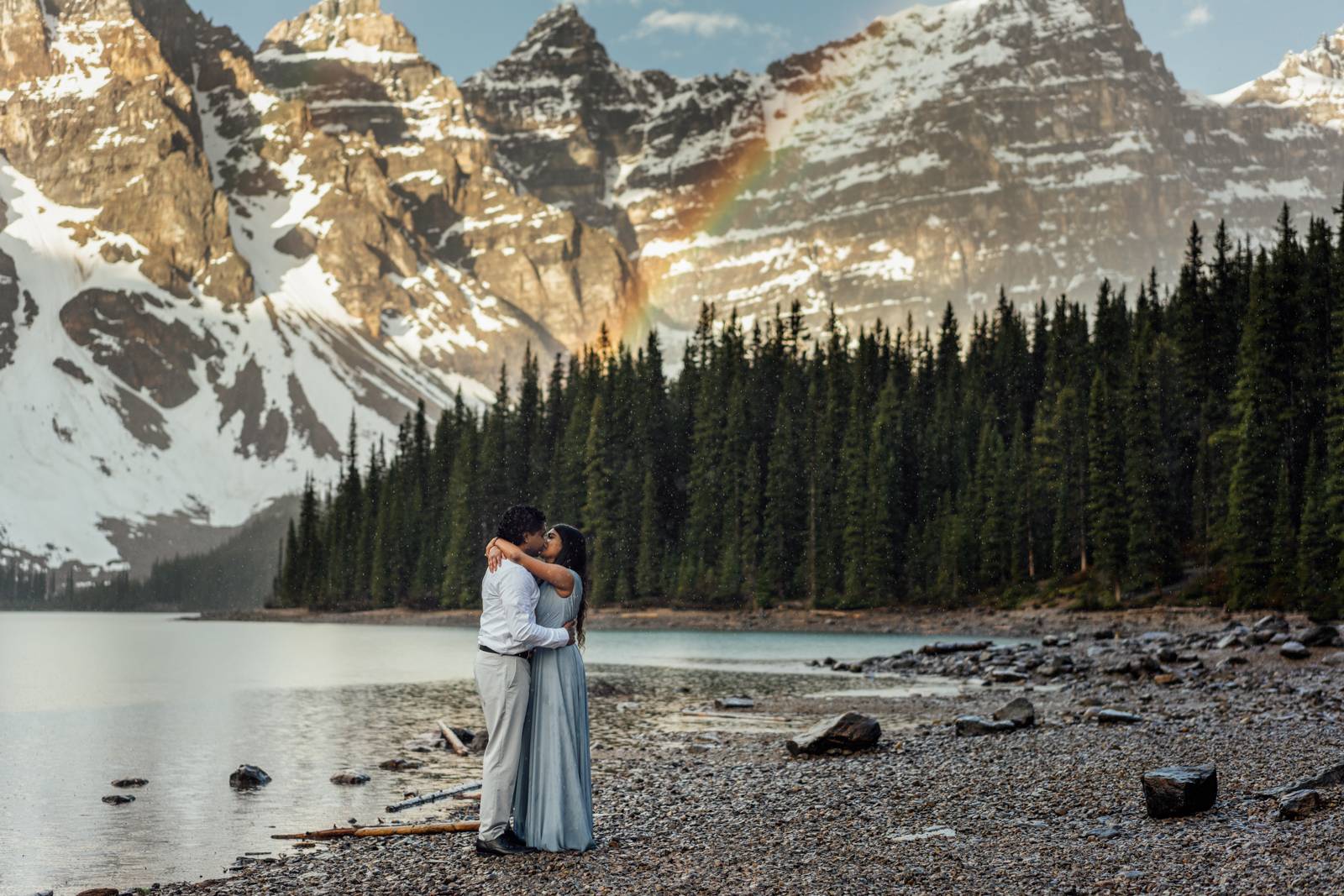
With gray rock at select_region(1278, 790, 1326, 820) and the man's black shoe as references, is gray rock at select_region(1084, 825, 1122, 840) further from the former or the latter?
the man's black shoe

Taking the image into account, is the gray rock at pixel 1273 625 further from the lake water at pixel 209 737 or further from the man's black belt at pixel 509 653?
the man's black belt at pixel 509 653

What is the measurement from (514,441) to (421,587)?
65.2 ft

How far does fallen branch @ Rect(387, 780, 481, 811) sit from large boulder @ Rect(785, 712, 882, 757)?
6361mm

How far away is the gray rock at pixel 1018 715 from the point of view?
25.3m

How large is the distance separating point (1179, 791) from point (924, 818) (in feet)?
9.88

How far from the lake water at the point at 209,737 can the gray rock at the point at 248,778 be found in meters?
0.35

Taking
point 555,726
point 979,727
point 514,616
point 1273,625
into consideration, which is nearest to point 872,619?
point 1273,625

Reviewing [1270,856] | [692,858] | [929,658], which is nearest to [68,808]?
[692,858]

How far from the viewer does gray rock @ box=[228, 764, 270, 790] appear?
22891 millimetres

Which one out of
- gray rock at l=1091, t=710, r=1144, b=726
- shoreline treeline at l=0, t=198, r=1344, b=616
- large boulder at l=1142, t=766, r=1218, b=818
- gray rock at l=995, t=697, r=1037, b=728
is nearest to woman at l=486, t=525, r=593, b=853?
large boulder at l=1142, t=766, r=1218, b=818

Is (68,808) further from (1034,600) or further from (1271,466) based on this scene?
(1034,600)

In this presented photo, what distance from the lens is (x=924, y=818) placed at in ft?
49.2

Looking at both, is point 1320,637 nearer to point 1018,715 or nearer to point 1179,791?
point 1018,715

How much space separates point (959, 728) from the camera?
25.2 m
